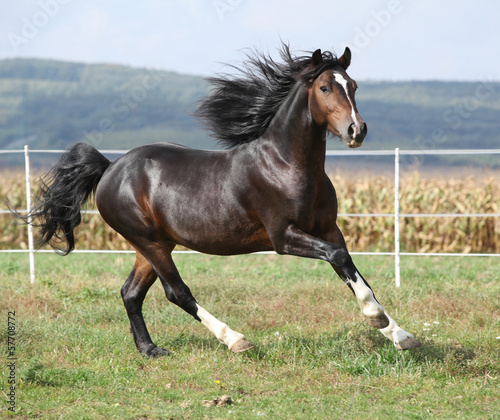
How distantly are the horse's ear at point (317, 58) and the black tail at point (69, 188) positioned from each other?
2.33 meters

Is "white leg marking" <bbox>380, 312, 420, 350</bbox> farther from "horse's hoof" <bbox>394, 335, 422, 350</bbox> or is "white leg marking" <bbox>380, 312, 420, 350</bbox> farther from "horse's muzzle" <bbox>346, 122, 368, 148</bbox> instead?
"horse's muzzle" <bbox>346, 122, 368, 148</bbox>

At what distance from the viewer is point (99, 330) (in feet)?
20.2

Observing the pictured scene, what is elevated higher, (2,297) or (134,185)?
(134,185)

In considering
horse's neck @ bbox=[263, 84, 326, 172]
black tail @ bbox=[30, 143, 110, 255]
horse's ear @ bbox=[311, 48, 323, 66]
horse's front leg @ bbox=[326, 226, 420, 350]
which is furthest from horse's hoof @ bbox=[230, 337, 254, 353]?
horse's ear @ bbox=[311, 48, 323, 66]

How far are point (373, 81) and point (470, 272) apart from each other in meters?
81.9

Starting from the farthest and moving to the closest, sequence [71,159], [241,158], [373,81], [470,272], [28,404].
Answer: [373,81] < [470,272] < [71,159] < [241,158] < [28,404]

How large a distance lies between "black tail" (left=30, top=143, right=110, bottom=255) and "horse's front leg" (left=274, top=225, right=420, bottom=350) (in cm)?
218

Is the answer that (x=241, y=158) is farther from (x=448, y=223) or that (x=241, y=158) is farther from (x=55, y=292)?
(x=448, y=223)

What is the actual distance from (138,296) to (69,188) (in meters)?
1.24

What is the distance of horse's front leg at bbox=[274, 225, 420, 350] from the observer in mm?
4500

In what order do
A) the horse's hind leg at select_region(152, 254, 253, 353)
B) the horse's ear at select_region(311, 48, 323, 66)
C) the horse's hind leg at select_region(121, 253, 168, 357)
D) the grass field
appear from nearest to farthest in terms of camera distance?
the grass field, the horse's ear at select_region(311, 48, 323, 66), the horse's hind leg at select_region(152, 254, 253, 353), the horse's hind leg at select_region(121, 253, 168, 357)

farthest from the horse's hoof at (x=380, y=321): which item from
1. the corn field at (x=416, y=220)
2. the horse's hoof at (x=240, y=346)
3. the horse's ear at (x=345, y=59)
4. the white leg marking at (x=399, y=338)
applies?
the corn field at (x=416, y=220)

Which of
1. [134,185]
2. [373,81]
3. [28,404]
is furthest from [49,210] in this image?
[373,81]

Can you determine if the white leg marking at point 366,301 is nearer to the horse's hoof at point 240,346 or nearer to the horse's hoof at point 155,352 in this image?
the horse's hoof at point 240,346
